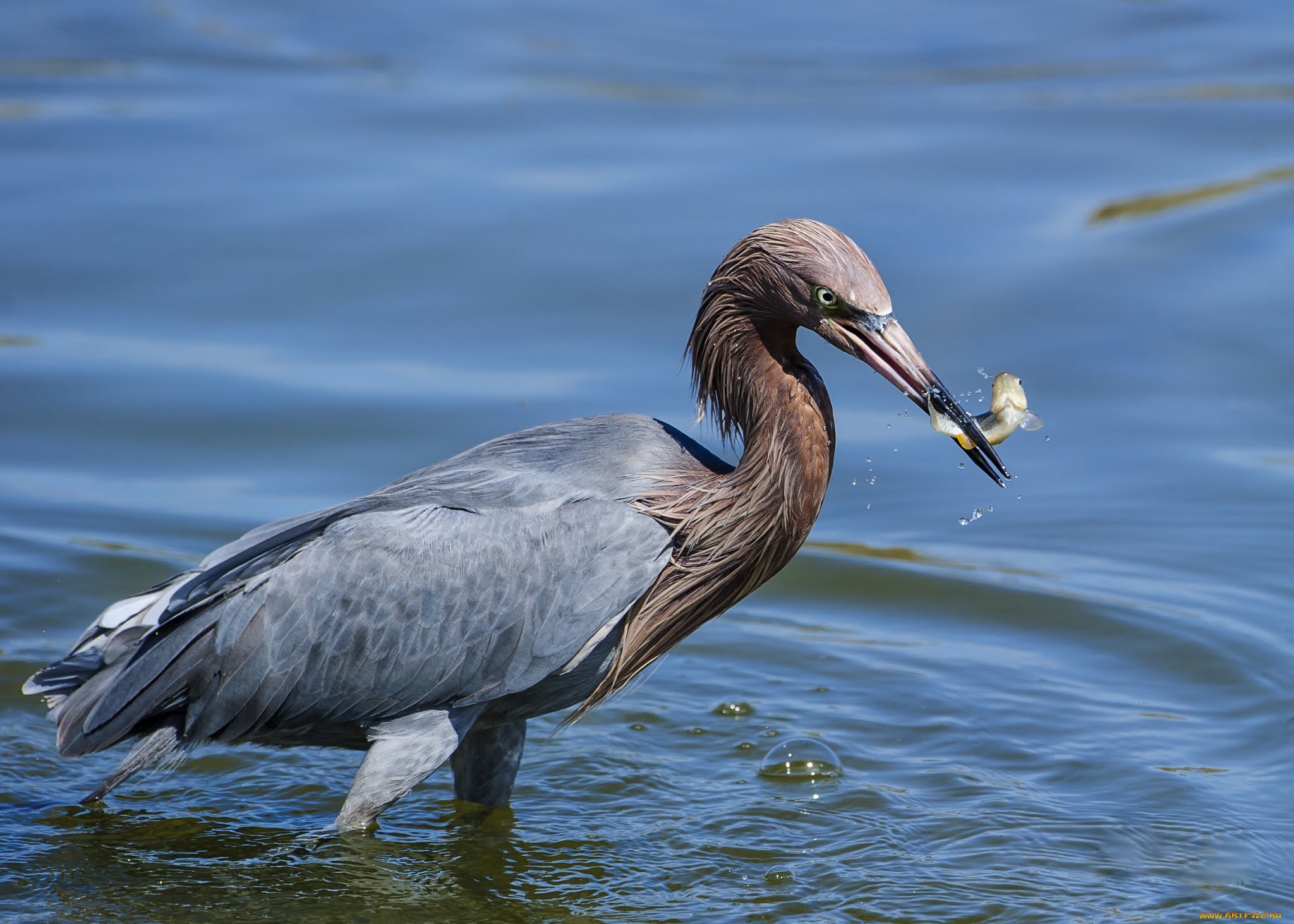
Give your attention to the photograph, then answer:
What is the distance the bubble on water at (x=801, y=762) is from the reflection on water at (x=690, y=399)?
8cm

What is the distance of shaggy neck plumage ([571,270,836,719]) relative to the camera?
616 cm

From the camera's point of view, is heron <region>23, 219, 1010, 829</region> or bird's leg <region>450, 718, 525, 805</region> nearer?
heron <region>23, 219, 1010, 829</region>

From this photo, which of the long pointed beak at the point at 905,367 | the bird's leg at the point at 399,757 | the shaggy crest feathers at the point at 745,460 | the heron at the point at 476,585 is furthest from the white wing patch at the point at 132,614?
the long pointed beak at the point at 905,367

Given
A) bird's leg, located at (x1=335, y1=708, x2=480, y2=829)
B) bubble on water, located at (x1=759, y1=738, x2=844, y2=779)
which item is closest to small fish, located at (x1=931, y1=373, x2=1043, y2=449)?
bubble on water, located at (x1=759, y1=738, x2=844, y2=779)

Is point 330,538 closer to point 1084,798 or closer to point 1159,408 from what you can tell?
point 1084,798

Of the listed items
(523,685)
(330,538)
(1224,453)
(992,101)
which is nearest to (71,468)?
(330,538)

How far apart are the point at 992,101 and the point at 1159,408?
5942mm

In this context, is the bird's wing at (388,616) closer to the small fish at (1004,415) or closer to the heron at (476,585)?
the heron at (476,585)

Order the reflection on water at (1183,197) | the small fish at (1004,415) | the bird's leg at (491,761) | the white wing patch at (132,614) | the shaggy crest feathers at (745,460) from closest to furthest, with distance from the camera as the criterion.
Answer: the small fish at (1004,415), the shaggy crest feathers at (745,460), the white wing patch at (132,614), the bird's leg at (491,761), the reflection on water at (1183,197)

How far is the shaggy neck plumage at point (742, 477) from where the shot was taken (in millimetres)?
6160

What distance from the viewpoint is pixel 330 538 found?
6246mm

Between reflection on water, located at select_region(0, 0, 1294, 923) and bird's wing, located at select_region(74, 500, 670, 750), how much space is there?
686 mm

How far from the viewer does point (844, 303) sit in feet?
19.0

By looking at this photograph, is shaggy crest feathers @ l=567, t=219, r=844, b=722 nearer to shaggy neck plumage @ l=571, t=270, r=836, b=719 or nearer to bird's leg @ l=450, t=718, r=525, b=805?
shaggy neck plumage @ l=571, t=270, r=836, b=719
